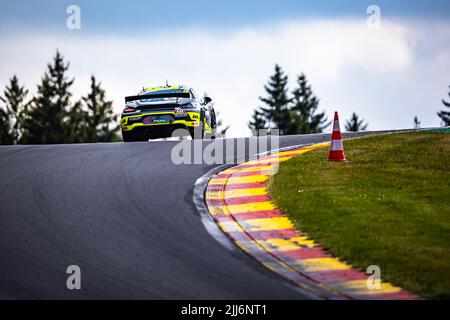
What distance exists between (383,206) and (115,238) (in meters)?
3.66

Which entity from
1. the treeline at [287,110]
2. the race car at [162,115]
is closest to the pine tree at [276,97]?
the treeline at [287,110]

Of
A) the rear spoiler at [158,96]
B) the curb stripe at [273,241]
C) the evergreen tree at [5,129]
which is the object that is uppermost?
the evergreen tree at [5,129]

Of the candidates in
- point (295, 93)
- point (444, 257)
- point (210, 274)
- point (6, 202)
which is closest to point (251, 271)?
point (210, 274)

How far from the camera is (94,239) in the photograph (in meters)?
10.1

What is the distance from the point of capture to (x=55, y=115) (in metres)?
77.6

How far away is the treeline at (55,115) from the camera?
76812 mm

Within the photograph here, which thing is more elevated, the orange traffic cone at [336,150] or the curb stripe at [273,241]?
the orange traffic cone at [336,150]

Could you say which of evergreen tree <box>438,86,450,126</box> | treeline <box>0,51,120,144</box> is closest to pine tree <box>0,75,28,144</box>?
treeline <box>0,51,120,144</box>

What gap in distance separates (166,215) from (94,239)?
1.41 meters

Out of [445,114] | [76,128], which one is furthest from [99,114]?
[445,114]

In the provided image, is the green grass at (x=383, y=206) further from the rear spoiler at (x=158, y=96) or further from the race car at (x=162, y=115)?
the rear spoiler at (x=158, y=96)

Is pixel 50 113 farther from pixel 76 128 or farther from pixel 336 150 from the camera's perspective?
pixel 336 150

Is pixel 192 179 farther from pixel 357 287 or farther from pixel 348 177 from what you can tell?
pixel 357 287

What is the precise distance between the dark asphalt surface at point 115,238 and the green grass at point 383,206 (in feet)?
4.04
